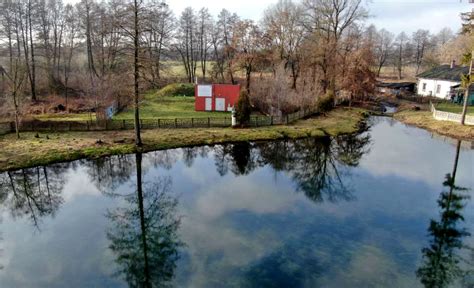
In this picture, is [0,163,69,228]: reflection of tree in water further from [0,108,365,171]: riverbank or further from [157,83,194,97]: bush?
[157,83,194,97]: bush

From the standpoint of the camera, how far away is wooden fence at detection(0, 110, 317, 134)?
955 inches

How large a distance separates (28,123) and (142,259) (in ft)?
64.1

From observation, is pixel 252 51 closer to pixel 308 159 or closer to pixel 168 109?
pixel 168 109

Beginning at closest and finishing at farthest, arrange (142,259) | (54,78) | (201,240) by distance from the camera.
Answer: (142,259)
(201,240)
(54,78)

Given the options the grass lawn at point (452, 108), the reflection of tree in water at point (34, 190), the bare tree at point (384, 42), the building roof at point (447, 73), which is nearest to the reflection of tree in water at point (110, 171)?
the reflection of tree in water at point (34, 190)

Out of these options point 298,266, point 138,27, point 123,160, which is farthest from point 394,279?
point 138,27

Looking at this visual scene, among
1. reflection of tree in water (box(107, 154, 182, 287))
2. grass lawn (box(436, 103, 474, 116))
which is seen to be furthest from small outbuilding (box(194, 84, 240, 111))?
grass lawn (box(436, 103, 474, 116))

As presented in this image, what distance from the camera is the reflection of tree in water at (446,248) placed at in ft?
30.9

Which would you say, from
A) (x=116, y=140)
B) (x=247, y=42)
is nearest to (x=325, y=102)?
(x=247, y=42)

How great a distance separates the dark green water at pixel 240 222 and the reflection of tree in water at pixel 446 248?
4cm

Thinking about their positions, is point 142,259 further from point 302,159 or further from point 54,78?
point 54,78

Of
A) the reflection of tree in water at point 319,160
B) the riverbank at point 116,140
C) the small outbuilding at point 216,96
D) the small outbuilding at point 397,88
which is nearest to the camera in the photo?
the reflection of tree in water at point 319,160

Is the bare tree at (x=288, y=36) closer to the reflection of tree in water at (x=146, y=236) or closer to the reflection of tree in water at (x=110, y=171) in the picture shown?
the reflection of tree in water at (x=110, y=171)

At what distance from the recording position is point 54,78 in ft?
128
